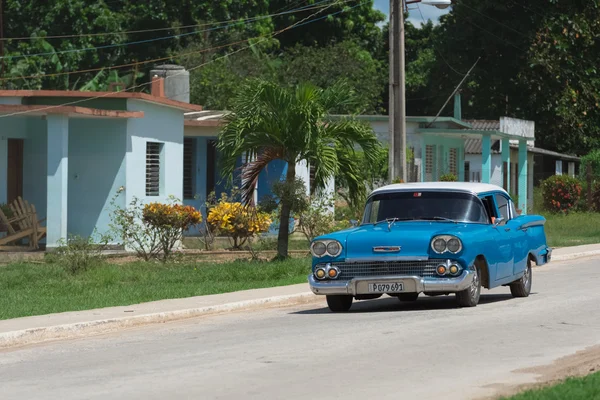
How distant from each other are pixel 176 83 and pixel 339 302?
72.5 ft

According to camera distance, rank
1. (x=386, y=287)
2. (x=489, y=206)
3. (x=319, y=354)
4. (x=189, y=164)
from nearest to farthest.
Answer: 1. (x=319, y=354)
2. (x=386, y=287)
3. (x=489, y=206)
4. (x=189, y=164)

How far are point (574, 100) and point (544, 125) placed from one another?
115 inches

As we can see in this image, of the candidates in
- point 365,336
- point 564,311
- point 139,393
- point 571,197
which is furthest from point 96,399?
point 571,197

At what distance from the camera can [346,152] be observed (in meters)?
23.9

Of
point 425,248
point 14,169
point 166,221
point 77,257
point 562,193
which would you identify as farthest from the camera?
point 562,193

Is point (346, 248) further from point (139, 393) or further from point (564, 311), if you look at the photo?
point (139, 393)

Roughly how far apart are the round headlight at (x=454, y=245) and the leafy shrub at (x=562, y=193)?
32.2 meters

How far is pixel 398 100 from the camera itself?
27.7m

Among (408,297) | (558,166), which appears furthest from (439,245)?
(558,166)

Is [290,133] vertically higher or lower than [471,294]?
higher

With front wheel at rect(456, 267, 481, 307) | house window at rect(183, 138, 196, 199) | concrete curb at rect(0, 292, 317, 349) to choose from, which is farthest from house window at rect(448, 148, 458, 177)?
front wheel at rect(456, 267, 481, 307)

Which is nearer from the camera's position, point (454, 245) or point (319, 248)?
point (454, 245)

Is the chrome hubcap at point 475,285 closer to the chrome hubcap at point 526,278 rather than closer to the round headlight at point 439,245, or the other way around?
the round headlight at point 439,245

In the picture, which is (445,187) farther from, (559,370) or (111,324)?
(559,370)
